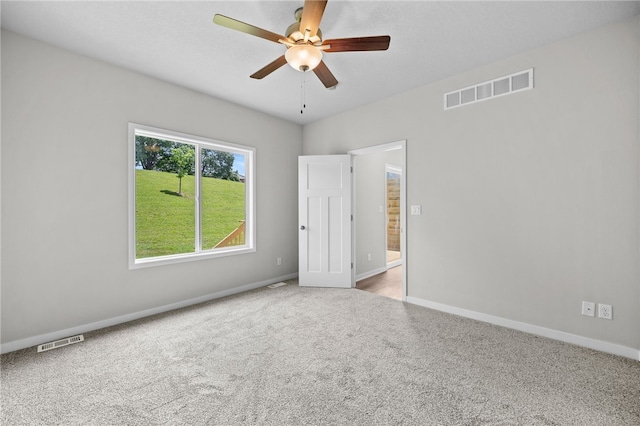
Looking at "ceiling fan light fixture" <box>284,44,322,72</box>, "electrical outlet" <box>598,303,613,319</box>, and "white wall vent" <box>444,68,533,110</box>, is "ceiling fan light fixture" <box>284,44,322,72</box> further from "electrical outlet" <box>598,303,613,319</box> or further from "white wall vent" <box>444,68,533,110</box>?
"electrical outlet" <box>598,303,613,319</box>

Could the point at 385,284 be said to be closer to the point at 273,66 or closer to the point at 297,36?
the point at 273,66

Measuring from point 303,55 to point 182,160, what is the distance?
2.34m

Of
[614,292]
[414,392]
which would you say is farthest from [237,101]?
[614,292]

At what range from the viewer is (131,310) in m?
3.00

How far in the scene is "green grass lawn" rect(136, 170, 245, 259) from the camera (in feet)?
10.6

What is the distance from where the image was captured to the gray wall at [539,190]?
223 centimetres

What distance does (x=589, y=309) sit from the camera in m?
2.37

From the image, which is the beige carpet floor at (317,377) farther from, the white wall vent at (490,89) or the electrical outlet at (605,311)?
the white wall vent at (490,89)

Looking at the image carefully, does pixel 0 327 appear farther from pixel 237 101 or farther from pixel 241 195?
pixel 237 101

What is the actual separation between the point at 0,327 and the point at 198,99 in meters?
2.90

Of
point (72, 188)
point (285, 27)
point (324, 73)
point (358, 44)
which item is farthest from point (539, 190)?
point (72, 188)

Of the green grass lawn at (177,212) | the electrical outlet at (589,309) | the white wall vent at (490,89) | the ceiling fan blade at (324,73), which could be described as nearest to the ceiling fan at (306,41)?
the ceiling fan blade at (324,73)

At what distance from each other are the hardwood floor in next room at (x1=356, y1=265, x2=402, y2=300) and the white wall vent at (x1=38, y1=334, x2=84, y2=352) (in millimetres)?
3282

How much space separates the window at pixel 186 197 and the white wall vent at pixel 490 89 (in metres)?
2.72
